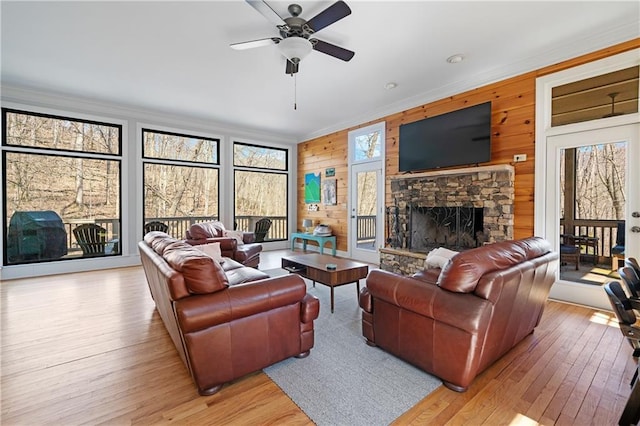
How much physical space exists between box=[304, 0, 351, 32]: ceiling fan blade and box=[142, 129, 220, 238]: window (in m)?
4.59

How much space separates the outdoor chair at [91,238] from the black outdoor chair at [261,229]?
311 cm

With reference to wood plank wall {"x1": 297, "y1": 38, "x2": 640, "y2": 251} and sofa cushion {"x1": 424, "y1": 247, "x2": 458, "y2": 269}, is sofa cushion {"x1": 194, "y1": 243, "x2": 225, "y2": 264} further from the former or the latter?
wood plank wall {"x1": 297, "y1": 38, "x2": 640, "y2": 251}

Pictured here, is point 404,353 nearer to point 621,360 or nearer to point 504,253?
point 504,253

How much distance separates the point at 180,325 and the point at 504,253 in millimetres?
2169

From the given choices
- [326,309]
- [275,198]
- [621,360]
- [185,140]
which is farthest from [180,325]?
[275,198]

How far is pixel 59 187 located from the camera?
496cm

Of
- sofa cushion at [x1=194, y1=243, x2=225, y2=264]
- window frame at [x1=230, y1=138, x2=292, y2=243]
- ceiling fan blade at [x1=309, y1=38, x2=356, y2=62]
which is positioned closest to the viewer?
ceiling fan blade at [x1=309, y1=38, x2=356, y2=62]

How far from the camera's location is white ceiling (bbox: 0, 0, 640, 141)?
274 cm

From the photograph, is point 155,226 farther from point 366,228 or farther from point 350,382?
point 350,382

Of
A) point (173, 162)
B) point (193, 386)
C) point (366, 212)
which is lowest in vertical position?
point (193, 386)

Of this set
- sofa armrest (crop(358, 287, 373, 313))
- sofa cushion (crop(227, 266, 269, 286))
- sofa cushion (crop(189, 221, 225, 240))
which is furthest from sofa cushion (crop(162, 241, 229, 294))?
sofa cushion (crop(189, 221, 225, 240))

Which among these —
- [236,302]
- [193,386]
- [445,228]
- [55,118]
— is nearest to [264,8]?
[236,302]

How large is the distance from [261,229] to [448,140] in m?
4.82

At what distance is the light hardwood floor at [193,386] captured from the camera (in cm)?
164
